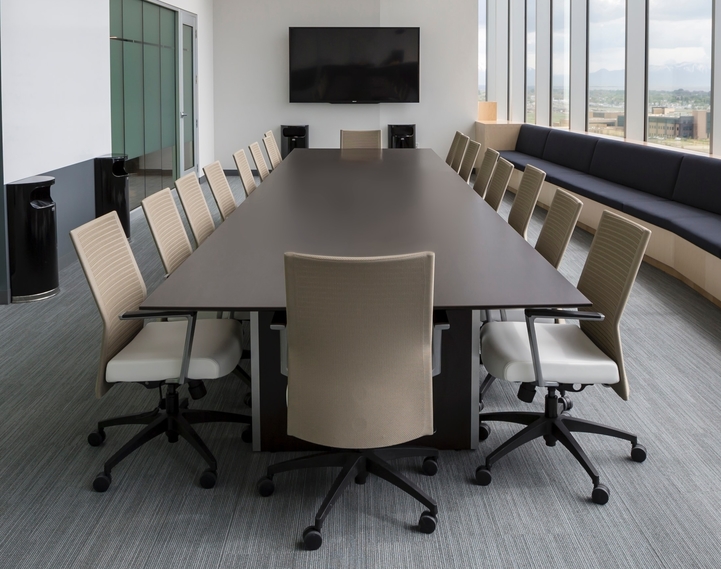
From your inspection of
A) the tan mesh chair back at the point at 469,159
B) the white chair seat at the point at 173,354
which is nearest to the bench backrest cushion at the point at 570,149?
the tan mesh chair back at the point at 469,159

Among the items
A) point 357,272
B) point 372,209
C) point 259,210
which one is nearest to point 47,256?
point 259,210

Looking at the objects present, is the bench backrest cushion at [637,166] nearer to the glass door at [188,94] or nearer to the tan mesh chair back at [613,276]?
the tan mesh chair back at [613,276]

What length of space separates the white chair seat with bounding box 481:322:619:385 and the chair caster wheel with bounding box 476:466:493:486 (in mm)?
357

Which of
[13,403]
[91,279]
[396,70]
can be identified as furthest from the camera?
[396,70]

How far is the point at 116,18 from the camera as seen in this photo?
739 centimetres

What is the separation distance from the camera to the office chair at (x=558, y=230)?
10.9 ft

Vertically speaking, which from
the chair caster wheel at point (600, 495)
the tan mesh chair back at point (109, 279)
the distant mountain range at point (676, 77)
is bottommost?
the chair caster wheel at point (600, 495)

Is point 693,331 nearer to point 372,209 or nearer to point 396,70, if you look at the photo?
point 372,209

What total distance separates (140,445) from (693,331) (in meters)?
3.29

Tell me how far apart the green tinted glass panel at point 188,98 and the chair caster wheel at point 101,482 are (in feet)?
27.4

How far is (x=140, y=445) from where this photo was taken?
9.25 feet

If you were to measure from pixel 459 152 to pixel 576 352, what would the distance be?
543cm

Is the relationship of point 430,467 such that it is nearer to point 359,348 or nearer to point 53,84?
point 359,348

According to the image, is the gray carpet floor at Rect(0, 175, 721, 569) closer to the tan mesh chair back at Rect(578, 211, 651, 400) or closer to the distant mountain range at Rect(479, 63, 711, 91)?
the tan mesh chair back at Rect(578, 211, 651, 400)
